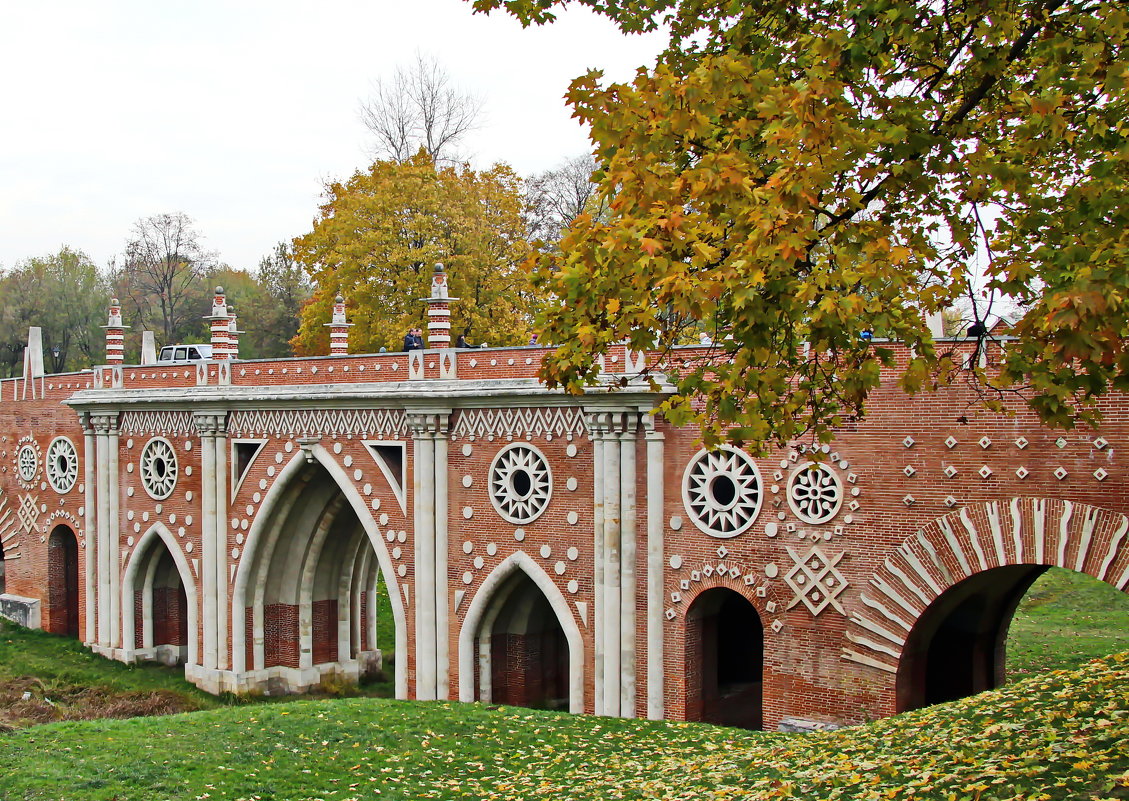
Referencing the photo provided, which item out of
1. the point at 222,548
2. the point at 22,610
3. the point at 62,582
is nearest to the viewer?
the point at 222,548

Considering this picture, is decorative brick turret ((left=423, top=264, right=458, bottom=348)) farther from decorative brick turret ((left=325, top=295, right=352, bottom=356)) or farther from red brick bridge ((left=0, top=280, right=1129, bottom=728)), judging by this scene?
decorative brick turret ((left=325, top=295, right=352, bottom=356))

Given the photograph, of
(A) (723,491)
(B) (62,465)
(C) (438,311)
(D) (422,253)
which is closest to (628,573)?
(A) (723,491)

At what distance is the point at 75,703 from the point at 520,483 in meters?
9.70

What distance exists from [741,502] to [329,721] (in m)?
Result: 5.82

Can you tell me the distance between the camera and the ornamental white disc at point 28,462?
25.2 metres

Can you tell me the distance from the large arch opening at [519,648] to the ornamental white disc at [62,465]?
12.0m

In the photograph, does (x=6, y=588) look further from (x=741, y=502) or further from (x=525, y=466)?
(x=741, y=502)

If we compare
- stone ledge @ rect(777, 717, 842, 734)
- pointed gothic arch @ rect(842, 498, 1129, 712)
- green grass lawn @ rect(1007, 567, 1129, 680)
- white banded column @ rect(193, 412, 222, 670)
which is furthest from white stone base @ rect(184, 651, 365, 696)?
green grass lawn @ rect(1007, 567, 1129, 680)

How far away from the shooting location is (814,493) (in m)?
13.2

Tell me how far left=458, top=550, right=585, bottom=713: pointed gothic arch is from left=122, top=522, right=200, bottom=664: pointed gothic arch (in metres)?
7.72

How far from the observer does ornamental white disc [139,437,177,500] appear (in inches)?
852

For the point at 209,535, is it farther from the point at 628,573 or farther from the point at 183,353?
the point at 183,353

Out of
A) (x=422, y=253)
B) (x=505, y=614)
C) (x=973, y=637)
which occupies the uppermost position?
(x=422, y=253)

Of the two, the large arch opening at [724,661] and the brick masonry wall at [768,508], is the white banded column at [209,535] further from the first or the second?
the large arch opening at [724,661]
